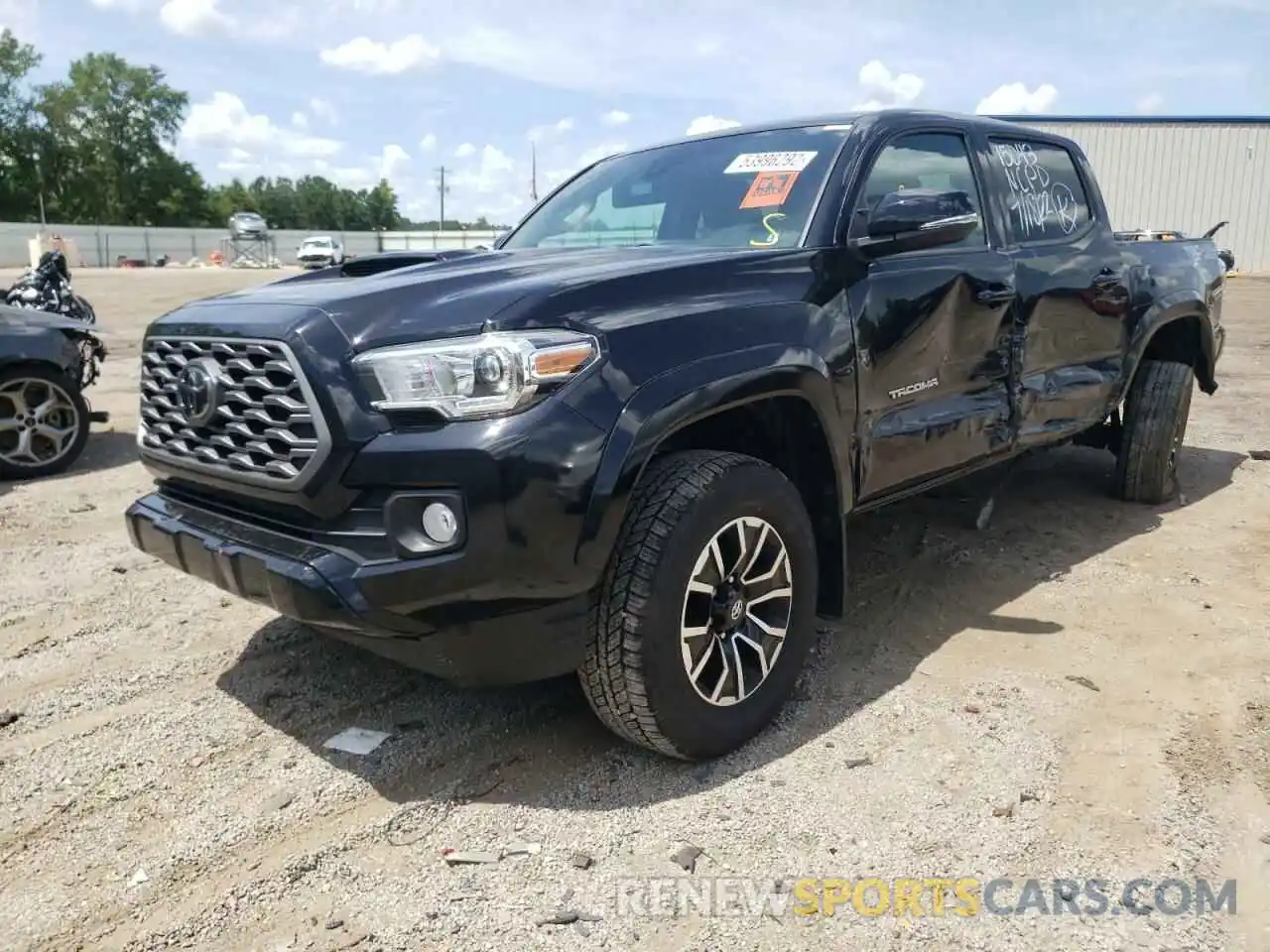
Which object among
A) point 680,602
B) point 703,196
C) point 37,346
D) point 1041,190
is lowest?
point 680,602

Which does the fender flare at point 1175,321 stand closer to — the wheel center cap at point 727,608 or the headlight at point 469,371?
the wheel center cap at point 727,608

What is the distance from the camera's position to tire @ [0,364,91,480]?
657cm

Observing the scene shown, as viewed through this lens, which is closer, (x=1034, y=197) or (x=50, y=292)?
(x=1034, y=197)

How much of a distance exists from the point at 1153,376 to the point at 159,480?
16.2 feet

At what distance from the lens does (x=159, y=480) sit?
10.8 ft

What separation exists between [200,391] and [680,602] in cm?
143

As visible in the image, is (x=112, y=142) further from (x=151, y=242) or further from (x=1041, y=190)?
(x=1041, y=190)

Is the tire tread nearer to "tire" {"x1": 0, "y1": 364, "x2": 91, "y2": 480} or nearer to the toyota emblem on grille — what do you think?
the toyota emblem on grille

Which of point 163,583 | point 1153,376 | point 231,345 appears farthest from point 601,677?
point 1153,376

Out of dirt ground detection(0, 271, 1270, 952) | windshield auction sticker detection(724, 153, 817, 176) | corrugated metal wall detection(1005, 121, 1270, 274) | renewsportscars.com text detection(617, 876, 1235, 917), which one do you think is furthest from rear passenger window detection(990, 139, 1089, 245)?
corrugated metal wall detection(1005, 121, 1270, 274)

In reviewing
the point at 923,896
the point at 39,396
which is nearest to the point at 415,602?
the point at 923,896

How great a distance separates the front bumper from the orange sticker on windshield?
5.53 feet

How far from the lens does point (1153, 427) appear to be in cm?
547

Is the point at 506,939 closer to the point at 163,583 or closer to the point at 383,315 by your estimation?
the point at 383,315
